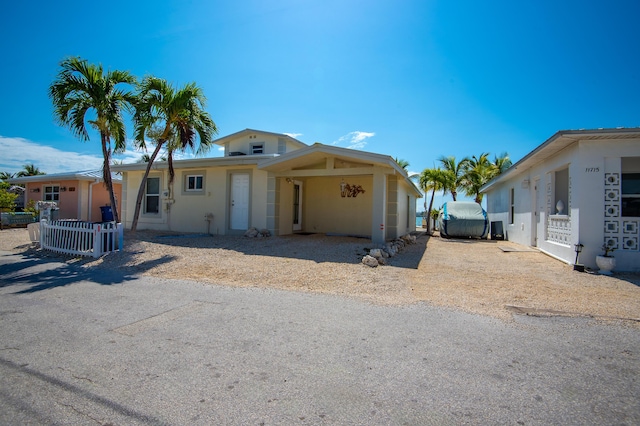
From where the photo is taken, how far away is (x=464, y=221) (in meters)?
16.9

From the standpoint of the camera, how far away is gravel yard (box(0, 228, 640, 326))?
5.06 metres

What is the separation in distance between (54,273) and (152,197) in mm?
8887

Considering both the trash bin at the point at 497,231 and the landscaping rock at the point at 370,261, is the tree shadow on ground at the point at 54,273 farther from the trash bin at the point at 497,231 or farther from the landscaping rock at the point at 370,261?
the trash bin at the point at 497,231

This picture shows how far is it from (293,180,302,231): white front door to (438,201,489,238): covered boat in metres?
8.16

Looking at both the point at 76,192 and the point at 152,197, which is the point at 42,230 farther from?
the point at 76,192

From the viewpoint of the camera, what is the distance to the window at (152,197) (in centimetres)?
1502

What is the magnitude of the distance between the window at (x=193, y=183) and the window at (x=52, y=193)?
12.5 meters

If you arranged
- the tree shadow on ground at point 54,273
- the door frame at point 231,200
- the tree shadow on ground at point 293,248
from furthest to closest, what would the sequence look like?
the door frame at point 231,200
the tree shadow on ground at point 293,248
the tree shadow on ground at point 54,273

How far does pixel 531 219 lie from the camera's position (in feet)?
41.3

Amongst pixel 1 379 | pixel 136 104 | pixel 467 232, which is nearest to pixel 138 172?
pixel 136 104

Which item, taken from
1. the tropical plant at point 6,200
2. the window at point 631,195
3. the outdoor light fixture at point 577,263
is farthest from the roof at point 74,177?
the window at point 631,195

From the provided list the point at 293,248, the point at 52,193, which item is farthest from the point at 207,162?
the point at 52,193

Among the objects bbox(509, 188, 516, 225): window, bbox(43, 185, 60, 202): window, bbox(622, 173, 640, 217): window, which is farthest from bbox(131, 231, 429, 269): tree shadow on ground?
bbox(43, 185, 60, 202): window

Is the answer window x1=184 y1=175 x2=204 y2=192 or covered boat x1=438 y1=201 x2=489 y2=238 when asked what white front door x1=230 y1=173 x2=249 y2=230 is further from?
covered boat x1=438 y1=201 x2=489 y2=238
